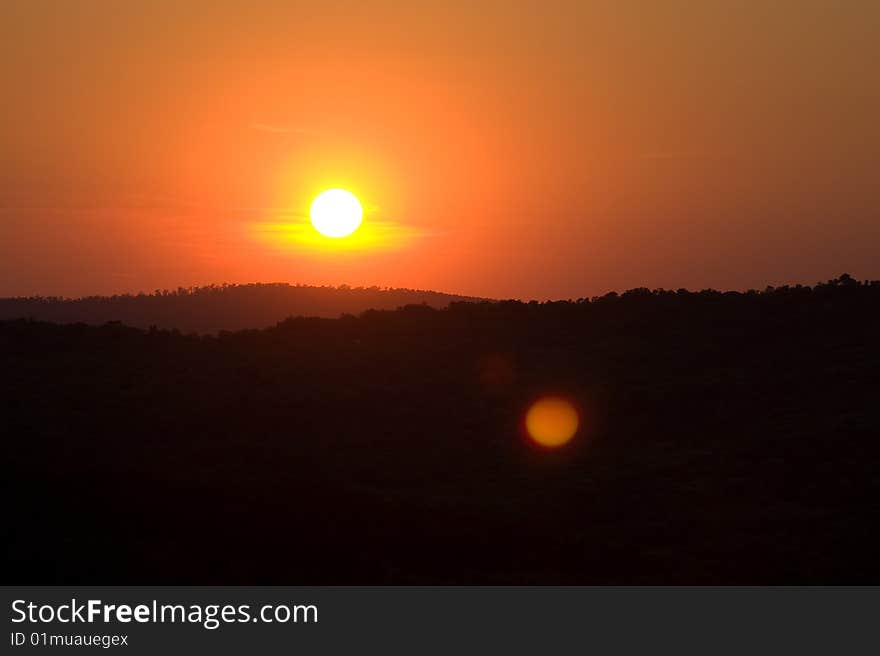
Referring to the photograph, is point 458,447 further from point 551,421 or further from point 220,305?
point 220,305

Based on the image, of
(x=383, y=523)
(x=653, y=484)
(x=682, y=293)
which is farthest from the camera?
(x=682, y=293)

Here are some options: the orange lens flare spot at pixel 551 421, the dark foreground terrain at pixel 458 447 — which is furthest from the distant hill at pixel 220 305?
the orange lens flare spot at pixel 551 421

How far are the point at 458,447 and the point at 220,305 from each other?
149ft

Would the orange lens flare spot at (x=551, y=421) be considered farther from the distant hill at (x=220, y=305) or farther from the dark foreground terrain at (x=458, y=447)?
the distant hill at (x=220, y=305)

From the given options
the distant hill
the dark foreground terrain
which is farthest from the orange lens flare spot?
the distant hill

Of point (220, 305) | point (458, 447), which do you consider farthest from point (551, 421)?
point (220, 305)

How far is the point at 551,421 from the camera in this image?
23250mm

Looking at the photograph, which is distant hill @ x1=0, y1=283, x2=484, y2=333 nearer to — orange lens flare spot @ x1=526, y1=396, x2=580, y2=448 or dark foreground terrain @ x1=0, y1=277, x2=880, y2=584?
dark foreground terrain @ x1=0, y1=277, x2=880, y2=584

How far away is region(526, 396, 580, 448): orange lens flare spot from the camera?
2228 cm

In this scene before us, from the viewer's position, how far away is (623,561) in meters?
16.2

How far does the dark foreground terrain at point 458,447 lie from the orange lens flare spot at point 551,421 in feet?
0.96
